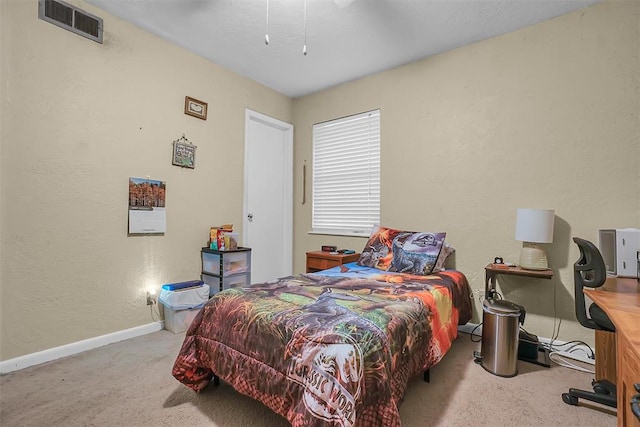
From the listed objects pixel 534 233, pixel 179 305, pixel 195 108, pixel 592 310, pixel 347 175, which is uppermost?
pixel 195 108

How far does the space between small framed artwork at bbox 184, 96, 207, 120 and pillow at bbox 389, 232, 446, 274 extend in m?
2.49

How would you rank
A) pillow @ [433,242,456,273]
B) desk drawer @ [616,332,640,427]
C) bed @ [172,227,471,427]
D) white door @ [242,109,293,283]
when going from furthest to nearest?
1. white door @ [242,109,293,283]
2. pillow @ [433,242,456,273]
3. bed @ [172,227,471,427]
4. desk drawer @ [616,332,640,427]

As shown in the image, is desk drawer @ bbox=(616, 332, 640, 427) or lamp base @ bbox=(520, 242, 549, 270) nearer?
desk drawer @ bbox=(616, 332, 640, 427)

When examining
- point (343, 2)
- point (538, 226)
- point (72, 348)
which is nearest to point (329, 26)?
point (343, 2)

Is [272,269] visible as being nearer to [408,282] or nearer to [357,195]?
[357,195]

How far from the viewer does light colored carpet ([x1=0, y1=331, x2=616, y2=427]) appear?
153 centimetres

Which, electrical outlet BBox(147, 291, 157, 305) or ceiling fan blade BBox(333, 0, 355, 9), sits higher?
ceiling fan blade BBox(333, 0, 355, 9)

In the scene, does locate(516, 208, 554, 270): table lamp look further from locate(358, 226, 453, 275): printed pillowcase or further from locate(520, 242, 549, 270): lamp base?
locate(358, 226, 453, 275): printed pillowcase

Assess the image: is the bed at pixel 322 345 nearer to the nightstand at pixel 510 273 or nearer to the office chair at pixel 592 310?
the nightstand at pixel 510 273

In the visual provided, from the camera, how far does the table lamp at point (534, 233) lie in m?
2.28

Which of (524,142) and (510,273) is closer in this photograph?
(510,273)

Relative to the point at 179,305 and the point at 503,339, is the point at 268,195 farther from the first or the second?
the point at 503,339

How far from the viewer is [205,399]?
1.70 m

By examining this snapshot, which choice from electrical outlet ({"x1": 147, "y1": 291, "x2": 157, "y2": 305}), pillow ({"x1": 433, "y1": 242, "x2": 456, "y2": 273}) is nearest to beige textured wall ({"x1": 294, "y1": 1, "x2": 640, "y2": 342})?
pillow ({"x1": 433, "y1": 242, "x2": 456, "y2": 273})
